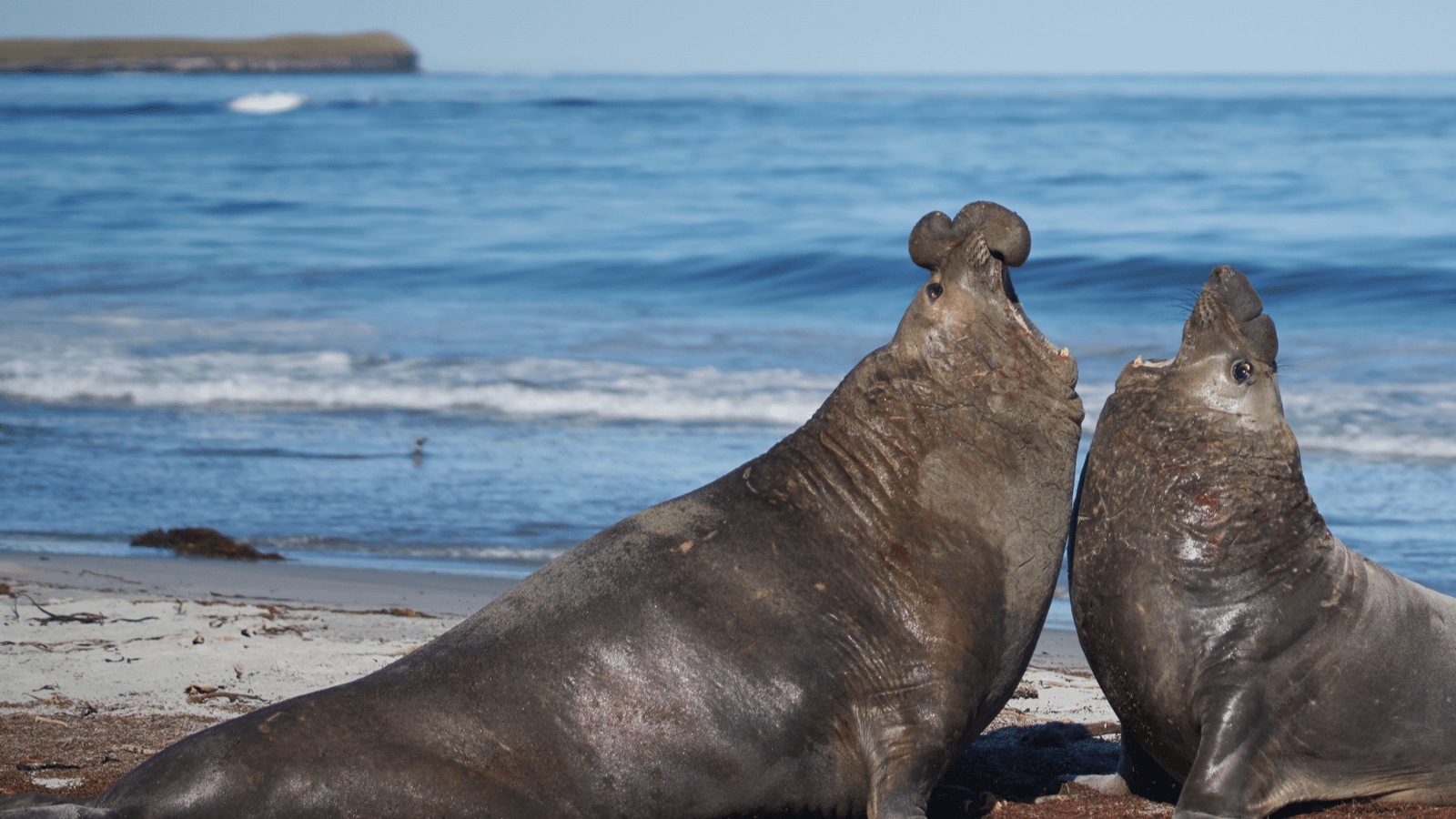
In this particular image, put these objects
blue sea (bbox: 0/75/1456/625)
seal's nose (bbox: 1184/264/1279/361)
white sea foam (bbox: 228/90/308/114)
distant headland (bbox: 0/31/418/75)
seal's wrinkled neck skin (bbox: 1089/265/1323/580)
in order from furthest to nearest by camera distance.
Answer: distant headland (bbox: 0/31/418/75) → white sea foam (bbox: 228/90/308/114) → blue sea (bbox: 0/75/1456/625) → seal's nose (bbox: 1184/264/1279/361) → seal's wrinkled neck skin (bbox: 1089/265/1323/580)

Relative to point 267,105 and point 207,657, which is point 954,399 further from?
point 267,105

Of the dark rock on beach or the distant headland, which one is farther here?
the distant headland

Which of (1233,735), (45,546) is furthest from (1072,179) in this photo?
(1233,735)

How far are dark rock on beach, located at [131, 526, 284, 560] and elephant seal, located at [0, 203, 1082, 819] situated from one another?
15.1 ft

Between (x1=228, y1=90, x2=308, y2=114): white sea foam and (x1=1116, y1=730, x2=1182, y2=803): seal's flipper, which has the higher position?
(x1=1116, y1=730, x2=1182, y2=803): seal's flipper

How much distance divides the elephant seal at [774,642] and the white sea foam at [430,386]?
308 inches

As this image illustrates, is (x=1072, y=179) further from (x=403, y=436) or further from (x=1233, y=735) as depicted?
(x=1233, y=735)

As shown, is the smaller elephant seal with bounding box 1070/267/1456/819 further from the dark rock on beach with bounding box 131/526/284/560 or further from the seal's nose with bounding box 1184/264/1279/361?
the dark rock on beach with bounding box 131/526/284/560

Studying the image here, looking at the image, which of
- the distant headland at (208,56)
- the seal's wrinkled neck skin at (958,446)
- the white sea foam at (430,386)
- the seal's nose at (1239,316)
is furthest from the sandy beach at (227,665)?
the distant headland at (208,56)

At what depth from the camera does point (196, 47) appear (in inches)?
6378

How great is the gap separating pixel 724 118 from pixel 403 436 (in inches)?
2033

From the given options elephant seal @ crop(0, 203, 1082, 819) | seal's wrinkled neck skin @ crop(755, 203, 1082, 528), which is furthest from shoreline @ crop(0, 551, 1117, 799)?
seal's wrinkled neck skin @ crop(755, 203, 1082, 528)

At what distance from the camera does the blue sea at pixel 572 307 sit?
9195 millimetres

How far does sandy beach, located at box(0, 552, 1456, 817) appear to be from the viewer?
4.30m
